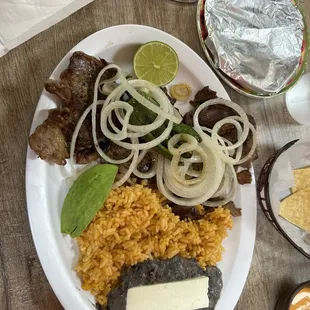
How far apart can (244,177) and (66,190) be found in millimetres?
853

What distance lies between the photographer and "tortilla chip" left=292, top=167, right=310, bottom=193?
2.46m

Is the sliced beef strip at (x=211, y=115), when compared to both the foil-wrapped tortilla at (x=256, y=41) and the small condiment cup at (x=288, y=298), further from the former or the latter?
the small condiment cup at (x=288, y=298)

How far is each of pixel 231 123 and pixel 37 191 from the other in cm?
94

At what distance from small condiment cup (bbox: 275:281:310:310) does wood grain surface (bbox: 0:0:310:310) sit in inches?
1.3

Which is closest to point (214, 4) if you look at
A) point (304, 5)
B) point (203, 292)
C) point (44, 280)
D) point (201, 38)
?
point (201, 38)

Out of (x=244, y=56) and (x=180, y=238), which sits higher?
(x=244, y=56)

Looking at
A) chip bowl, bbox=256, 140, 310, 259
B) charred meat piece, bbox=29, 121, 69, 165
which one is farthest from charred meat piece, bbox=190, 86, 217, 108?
charred meat piece, bbox=29, 121, 69, 165

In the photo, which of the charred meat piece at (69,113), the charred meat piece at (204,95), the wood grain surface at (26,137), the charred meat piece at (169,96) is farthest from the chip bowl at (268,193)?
the charred meat piece at (69,113)

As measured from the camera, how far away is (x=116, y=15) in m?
2.18

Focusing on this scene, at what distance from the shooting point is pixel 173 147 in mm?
2016

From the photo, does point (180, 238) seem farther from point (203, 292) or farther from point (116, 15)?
point (116, 15)

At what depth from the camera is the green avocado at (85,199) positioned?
181 centimetres

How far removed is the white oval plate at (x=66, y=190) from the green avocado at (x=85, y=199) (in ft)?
0.22

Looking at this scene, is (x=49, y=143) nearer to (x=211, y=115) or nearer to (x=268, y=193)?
(x=211, y=115)
